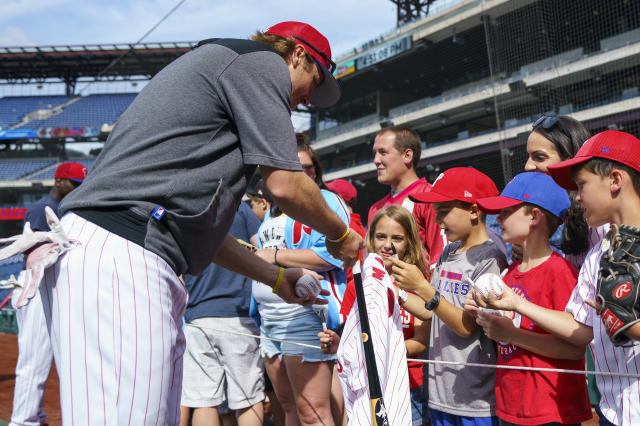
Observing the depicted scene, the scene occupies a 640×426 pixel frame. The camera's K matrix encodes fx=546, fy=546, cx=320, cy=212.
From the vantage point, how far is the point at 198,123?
59.2 inches

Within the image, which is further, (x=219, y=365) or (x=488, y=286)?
(x=219, y=365)

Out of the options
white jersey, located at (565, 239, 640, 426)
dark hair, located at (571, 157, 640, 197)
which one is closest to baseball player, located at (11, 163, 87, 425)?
white jersey, located at (565, 239, 640, 426)

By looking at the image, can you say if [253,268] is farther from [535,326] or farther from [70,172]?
[70,172]

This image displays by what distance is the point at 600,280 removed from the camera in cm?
161

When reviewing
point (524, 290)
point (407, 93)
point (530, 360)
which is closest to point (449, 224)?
point (524, 290)

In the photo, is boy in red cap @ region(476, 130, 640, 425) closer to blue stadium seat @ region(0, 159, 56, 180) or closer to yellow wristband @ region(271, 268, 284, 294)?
yellow wristband @ region(271, 268, 284, 294)

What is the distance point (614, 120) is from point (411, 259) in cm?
2027

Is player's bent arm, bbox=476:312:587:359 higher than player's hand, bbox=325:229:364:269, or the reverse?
player's hand, bbox=325:229:364:269

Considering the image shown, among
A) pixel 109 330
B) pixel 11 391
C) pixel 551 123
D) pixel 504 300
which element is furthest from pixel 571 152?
pixel 11 391

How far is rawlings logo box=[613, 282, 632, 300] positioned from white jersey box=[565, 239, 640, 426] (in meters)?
0.21

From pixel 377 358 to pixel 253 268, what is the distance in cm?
56

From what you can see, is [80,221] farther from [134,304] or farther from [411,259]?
[411,259]

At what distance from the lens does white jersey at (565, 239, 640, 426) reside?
1694 mm

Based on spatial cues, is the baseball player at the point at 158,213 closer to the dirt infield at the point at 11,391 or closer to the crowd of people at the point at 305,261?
the crowd of people at the point at 305,261
